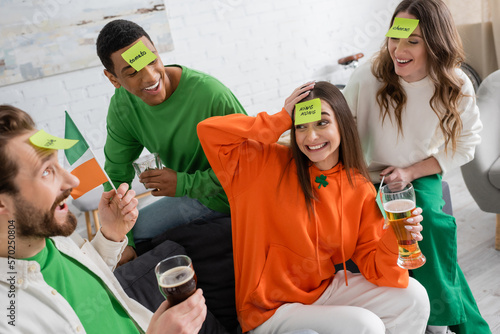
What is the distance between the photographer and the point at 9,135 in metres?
1.10

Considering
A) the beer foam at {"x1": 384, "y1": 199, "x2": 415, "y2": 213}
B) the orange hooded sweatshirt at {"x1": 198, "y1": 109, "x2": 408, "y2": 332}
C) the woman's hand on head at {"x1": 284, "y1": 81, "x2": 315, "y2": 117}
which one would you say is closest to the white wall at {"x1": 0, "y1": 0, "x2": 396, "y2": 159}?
the orange hooded sweatshirt at {"x1": 198, "y1": 109, "x2": 408, "y2": 332}

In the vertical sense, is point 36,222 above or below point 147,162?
above

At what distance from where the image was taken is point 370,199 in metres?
1.69

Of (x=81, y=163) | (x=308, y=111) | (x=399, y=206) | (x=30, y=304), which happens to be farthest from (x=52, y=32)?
(x=399, y=206)

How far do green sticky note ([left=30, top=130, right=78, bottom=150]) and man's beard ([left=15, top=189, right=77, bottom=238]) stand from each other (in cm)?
14

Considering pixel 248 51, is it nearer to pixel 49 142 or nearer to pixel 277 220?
pixel 277 220

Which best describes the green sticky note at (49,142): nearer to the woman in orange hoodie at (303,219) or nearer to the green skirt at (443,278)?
the woman in orange hoodie at (303,219)

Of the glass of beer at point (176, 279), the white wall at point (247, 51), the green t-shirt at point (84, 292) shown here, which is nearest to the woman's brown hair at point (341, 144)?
the glass of beer at point (176, 279)

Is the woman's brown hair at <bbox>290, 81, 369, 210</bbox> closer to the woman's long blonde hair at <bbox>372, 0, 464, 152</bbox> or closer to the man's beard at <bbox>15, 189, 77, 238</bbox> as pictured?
the woman's long blonde hair at <bbox>372, 0, 464, 152</bbox>

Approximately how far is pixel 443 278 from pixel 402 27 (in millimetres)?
1018

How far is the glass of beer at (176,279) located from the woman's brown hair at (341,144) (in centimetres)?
66

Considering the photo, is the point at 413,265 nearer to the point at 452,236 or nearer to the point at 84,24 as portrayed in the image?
the point at 452,236

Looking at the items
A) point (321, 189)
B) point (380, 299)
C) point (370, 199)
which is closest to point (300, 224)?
point (321, 189)

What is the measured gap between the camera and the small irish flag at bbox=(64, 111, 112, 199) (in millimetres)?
1328
